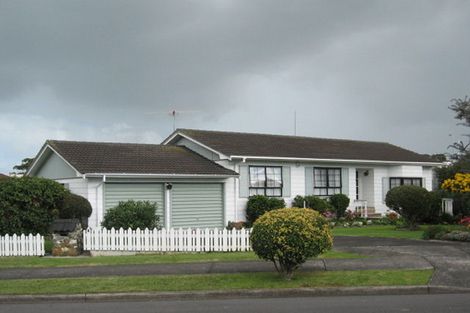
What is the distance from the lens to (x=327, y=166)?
30.5 m

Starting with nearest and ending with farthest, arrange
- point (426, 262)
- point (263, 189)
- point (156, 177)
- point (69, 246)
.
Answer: point (426, 262)
point (69, 246)
point (156, 177)
point (263, 189)

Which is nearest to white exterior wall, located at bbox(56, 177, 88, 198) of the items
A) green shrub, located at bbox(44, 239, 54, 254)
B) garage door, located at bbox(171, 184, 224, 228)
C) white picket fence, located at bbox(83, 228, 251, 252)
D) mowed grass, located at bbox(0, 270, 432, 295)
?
green shrub, located at bbox(44, 239, 54, 254)

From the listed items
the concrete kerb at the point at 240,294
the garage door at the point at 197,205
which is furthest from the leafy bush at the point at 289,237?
the garage door at the point at 197,205

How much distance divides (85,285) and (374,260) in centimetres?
655

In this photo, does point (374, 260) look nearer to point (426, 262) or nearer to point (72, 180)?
point (426, 262)

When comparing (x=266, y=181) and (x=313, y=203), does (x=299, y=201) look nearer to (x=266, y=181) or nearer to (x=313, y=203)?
(x=313, y=203)

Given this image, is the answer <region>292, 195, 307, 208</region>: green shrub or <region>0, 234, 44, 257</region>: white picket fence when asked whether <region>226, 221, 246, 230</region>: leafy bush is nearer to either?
<region>292, 195, 307, 208</region>: green shrub

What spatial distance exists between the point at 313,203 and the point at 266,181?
2540 millimetres

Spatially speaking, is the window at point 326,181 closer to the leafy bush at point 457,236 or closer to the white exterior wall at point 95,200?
the leafy bush at point 457,236

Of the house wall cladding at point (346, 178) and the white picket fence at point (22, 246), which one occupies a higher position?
the house wall cladding at point (346, 178)

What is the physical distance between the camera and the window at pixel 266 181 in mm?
27797

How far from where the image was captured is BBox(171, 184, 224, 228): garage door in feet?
81.7

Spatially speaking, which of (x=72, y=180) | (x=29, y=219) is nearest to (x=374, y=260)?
(x=29, y=219)

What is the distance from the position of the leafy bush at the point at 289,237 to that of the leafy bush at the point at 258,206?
571 inches
